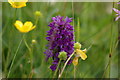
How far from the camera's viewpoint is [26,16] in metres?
1.49

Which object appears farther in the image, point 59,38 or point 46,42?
point 46,42

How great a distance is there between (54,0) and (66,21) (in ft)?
2.62

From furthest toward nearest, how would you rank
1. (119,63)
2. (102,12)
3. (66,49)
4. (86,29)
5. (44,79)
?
1. (102,12)
2. (86,29)
3. (119,63)
4. (44,79)
5. (66,49)

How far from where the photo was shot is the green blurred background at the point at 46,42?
1085 millimetres

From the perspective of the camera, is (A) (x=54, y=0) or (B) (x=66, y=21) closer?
(B) (x=66, y=21)

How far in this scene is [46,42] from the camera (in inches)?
52.1

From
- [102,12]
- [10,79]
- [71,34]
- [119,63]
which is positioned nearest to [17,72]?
[10,79]

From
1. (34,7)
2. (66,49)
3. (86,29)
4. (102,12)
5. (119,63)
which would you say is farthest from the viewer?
(102,12)

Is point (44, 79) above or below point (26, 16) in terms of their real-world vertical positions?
below

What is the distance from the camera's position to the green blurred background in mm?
1085

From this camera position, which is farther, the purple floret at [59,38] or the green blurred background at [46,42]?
the green blurred background at [46,42]

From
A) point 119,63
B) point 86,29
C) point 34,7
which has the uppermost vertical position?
point 34,7

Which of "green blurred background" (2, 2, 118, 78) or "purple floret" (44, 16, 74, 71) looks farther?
"green blurred background" (2, 2, 118, 78)

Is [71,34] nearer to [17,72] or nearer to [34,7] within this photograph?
[17,72]
